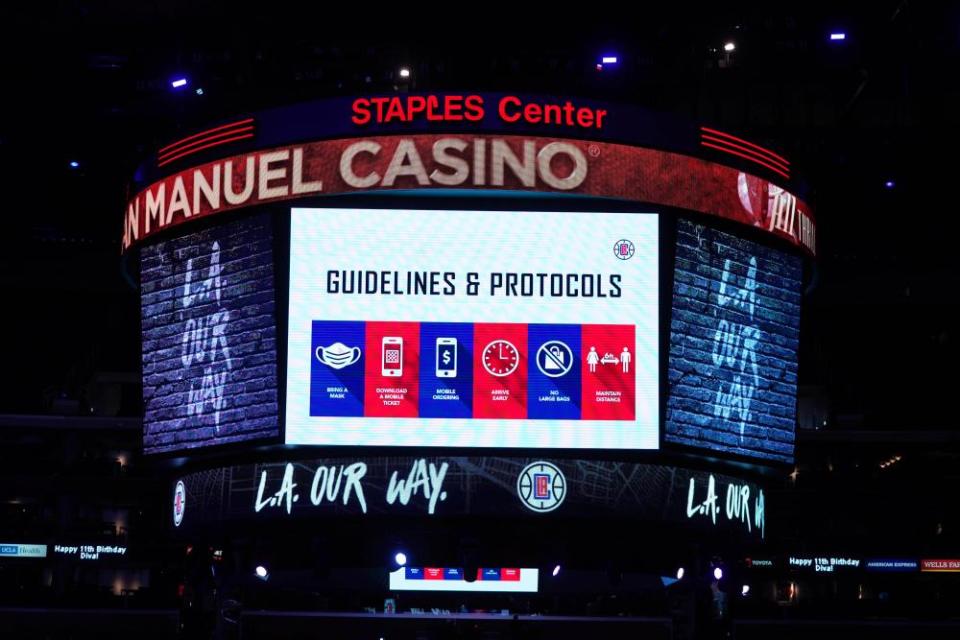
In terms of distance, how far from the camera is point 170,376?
1612cm

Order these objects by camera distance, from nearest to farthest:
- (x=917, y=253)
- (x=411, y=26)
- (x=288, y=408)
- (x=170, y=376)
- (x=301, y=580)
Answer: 1. (x=288, y=408)
2. (x=170, y=376)
3. (x=301, y=580)
4. (x=411, y=26)
5. (x=917, y=253)

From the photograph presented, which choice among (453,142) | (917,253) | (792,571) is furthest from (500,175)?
(792,571)

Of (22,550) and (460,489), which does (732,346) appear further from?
(22,550)

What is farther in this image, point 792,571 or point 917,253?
point 792,571

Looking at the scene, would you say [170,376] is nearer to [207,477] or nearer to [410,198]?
[207,477]

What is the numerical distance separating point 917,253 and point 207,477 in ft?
81.6

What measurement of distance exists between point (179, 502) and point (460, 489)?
3.99 m

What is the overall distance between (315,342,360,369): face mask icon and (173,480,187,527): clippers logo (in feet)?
9.57

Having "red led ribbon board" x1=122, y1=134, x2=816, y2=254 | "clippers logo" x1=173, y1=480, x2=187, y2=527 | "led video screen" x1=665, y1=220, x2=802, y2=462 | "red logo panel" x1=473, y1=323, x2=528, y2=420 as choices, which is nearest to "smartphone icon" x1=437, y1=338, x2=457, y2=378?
"red logo panel" x1=473, y1=323, x2=528, y2=420

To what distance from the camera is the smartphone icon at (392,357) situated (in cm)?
1520

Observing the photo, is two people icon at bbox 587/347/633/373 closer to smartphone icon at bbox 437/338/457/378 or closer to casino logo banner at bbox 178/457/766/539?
casino logo banner at bbox 178/457/766/539

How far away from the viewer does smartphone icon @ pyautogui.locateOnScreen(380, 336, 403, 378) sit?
1520 centimetres

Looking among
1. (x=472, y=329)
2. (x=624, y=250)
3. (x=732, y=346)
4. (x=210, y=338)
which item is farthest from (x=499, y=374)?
(x=210, y=338)

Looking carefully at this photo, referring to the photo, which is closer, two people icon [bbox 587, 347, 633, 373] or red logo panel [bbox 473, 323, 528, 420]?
red logo panel [bbox 473, 323, 528, 420]
